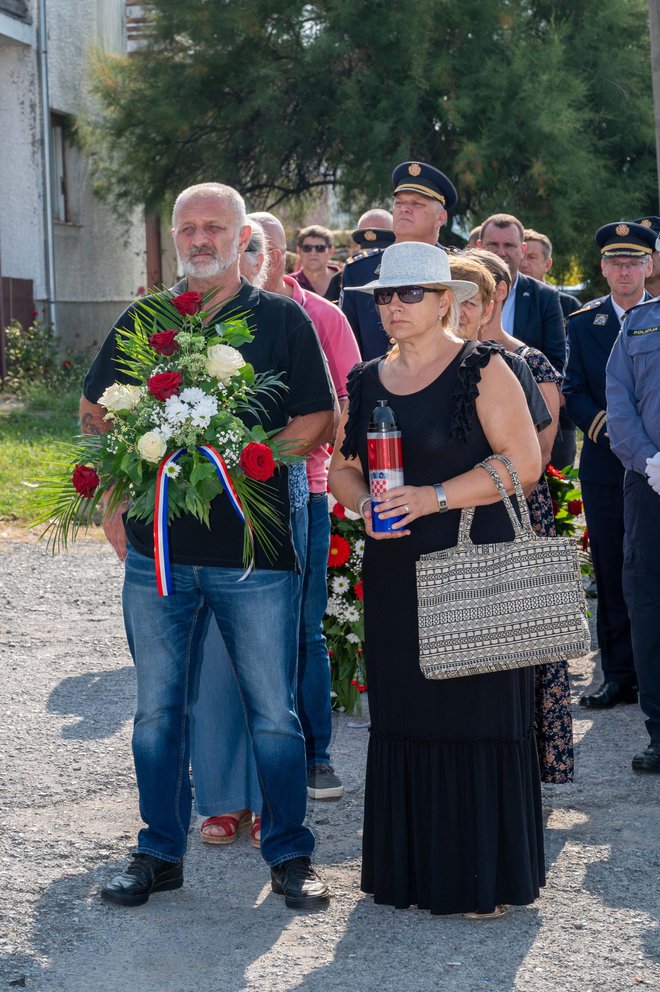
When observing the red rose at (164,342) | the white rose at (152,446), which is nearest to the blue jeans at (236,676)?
the white rose at (152,446)

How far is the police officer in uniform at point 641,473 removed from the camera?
5484 mm

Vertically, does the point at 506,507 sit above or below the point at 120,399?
below

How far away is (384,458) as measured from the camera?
3.83m

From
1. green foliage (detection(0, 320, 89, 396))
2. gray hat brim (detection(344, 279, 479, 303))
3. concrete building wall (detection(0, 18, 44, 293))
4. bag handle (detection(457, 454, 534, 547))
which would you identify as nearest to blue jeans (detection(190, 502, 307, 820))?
bag handle (detection(457, 454, 534, 547))

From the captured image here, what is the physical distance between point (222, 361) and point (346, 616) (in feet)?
8.75

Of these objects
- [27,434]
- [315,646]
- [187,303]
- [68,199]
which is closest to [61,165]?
[68,199]

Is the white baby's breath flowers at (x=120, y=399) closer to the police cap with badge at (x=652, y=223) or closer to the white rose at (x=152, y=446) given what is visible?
the white rose at (x=152, y=446)

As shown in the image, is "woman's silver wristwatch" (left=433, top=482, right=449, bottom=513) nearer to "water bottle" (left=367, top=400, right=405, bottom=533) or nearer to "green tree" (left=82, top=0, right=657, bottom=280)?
"water bottle" (left=367, top=400, right=405, bottom=533)

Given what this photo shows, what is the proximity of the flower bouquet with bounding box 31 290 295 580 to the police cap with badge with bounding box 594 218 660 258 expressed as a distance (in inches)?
120

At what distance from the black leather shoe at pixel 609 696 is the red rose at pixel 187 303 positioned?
11.0 feet

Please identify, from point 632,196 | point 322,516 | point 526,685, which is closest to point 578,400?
point 322,516

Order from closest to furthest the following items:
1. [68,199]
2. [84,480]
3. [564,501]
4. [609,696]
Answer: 1. [84,480]
2. [609,696]
3. [564,501]
4. [68,199]

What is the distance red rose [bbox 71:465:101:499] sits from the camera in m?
3.85

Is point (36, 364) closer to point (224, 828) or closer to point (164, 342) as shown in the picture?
point (224, 828)
